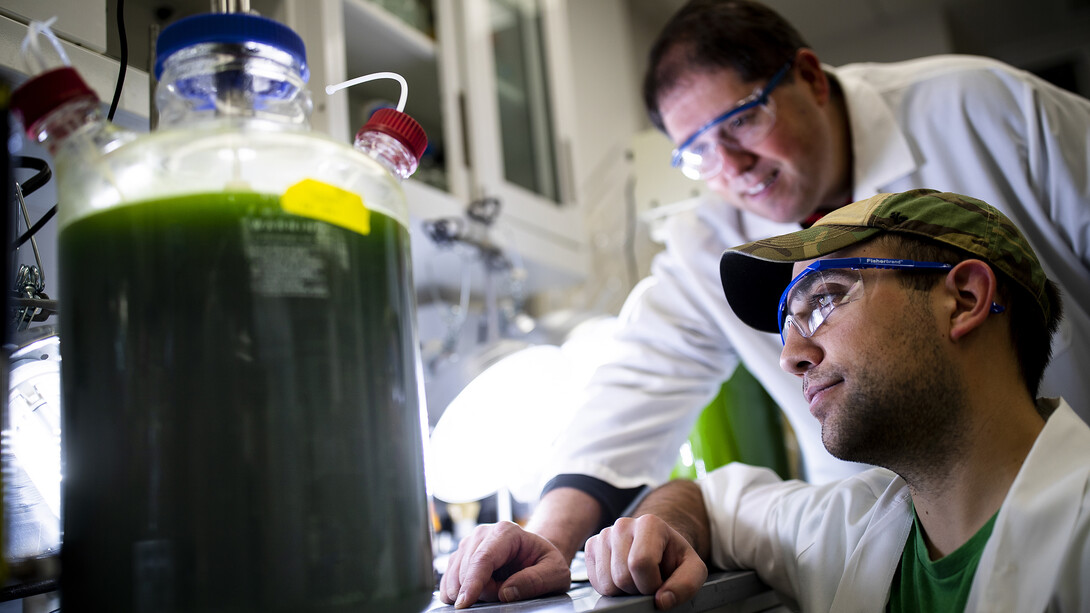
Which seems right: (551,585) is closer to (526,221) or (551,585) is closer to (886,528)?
(886,528)

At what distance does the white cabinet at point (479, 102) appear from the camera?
1.50 m

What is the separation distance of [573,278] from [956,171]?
102 centimetres

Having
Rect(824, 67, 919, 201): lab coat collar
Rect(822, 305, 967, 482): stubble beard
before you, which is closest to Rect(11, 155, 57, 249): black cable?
Rect(822, 305, 967, 482): stubble beard

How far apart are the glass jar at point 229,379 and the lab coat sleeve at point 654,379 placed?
0.76 meters

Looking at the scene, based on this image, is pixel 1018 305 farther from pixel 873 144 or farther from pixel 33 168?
pixel 33 168

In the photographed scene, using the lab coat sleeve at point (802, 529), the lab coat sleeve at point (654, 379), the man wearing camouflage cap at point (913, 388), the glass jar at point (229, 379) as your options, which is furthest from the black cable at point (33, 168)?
the lab coat sleeve at point (802, 529)

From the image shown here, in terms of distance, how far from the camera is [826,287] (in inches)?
39.9

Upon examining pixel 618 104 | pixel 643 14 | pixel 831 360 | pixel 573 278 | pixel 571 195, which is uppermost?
pixel 643 14

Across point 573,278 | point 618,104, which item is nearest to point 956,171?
point 573,278

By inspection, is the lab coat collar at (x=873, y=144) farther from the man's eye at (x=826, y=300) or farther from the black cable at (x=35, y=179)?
the black cable at (x=35, y=179)

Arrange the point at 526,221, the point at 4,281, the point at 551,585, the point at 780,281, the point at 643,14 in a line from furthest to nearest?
the point at 643,14 < the point at 526,221 < the point at 780,281 < the point at 551,585 < the point at 4,281

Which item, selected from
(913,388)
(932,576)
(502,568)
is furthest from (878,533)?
(502,568)

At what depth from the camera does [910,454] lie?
0.98m

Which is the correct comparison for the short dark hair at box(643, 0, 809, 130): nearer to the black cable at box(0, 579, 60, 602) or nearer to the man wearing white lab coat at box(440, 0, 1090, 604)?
the man wearing white lab coat at box(440, 0, 1090, 604)
